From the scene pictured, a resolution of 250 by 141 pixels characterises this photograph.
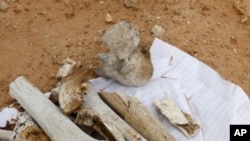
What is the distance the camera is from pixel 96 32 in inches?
137

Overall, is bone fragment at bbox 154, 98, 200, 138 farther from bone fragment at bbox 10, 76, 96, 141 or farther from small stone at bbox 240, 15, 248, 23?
small stone at bbox 240, 15, 248, 23

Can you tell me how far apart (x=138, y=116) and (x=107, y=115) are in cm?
18

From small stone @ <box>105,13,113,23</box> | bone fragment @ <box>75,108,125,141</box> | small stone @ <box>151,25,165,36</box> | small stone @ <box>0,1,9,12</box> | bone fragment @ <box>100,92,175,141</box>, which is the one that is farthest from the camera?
small stone @ <box>0,1,9,12</box>

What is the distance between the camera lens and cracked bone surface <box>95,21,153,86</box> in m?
2.98

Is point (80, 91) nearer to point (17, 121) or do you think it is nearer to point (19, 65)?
point (17, 121)

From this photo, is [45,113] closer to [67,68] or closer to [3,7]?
[67,68]

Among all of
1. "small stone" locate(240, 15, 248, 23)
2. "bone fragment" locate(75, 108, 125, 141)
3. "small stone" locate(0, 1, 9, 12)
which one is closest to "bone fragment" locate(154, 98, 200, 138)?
"bone fragment" locate(75, 108, 125, 141)

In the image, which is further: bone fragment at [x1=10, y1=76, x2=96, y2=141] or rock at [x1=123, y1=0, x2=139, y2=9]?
rock at [x1=123, y1=0, x2=139, y2=9]

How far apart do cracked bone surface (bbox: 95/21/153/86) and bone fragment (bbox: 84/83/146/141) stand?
23 cm

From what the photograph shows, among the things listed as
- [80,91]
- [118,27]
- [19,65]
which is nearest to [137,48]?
[118,27]

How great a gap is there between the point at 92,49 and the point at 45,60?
13.1 inches

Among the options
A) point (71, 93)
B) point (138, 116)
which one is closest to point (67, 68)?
point (71, 93)

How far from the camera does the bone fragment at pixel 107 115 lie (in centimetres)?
275

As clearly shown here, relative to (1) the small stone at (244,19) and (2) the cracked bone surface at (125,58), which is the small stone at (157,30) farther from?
(1) the small stone at (244,19)
